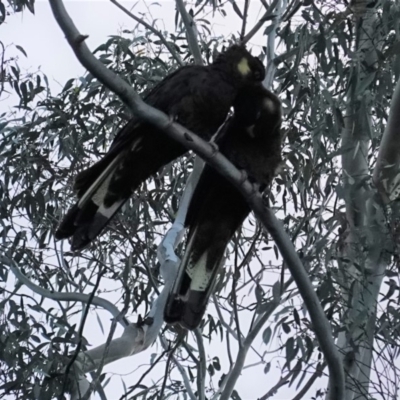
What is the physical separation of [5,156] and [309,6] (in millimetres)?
1588

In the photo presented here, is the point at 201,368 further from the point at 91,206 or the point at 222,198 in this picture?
the point at 91,206

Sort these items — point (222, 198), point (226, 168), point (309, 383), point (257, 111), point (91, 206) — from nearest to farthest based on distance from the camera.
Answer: point (226, 168), point (91, 206), point (257, 111), point (222, 198), point (309, 383)

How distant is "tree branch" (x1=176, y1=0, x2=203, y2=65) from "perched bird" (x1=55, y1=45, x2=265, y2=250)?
1063 millimetres

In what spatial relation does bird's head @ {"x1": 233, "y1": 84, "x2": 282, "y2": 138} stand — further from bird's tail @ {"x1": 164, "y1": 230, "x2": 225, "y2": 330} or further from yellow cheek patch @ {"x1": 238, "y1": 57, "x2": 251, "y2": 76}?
bird's tail @ {"x1": 164, "y1": 230, "x2": 225, "y2": 330}

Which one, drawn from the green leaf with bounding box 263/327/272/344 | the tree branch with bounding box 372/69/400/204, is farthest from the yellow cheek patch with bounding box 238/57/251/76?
the green leaf with bounding box 263/327/272/344

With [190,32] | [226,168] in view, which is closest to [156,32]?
[190,32]

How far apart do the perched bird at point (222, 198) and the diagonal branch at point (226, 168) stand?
1.10 ft

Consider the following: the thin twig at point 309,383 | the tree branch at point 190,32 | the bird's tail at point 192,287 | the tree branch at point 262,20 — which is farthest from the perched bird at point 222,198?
the tree branch at point 190,32

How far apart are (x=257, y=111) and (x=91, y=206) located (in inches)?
23.1

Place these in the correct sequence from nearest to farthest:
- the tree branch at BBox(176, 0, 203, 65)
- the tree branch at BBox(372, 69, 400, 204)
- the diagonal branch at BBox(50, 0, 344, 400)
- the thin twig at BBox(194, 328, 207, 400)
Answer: the diagonal branch at BBox(50, 0, 344, 400), the tree branch at BBox(372, 69, 400, 204), the thin twig at BBox(194, 328, 207, 400), the tree branch at BBox(176, 0, 203, 65)

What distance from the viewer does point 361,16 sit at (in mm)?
3496

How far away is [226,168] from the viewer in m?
2.28

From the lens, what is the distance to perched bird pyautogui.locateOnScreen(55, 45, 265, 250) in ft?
7.85

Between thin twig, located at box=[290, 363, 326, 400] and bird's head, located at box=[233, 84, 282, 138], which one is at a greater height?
bird's head, located at box=[233, 84, 282, 138]
